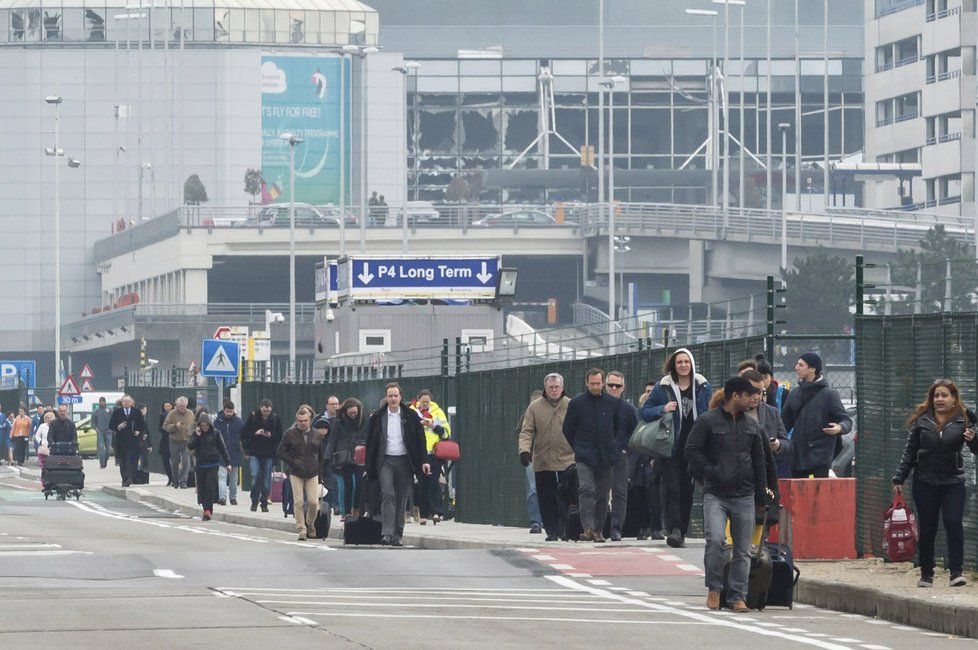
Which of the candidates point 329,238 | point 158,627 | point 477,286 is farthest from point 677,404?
point 329,238

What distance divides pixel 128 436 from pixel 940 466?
1128 inches

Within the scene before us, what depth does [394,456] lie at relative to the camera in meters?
24.2

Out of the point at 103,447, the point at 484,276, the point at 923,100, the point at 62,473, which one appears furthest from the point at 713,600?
the point at 923,100

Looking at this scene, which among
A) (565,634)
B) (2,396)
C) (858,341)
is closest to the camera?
(565,634)

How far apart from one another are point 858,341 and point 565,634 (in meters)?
6.37

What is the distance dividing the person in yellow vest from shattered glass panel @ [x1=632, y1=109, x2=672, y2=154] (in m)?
116

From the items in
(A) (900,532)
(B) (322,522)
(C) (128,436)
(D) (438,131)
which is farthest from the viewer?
(D) (438,131)

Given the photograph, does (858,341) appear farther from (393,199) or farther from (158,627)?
(393,199)

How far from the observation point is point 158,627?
14383mm

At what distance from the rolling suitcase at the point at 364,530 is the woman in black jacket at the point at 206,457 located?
346 inches

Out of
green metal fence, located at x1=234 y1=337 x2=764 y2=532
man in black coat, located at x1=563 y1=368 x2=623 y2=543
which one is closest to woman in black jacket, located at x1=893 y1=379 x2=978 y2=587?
man in black coat, located at x1=563 y1=368 x2=623 y2=543

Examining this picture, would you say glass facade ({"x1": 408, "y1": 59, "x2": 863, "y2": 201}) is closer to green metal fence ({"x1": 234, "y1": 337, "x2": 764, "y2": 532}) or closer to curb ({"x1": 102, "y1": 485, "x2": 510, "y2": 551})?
curb ({"x1": 102, "y1": 485, "x2": 510, "y2": 551})

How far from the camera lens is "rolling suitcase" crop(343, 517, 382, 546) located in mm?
24375

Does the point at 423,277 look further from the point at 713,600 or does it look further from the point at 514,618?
the point at 514,618
